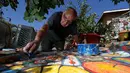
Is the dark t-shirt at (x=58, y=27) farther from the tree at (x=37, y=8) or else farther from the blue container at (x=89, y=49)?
the tree at (x=37, y=8)

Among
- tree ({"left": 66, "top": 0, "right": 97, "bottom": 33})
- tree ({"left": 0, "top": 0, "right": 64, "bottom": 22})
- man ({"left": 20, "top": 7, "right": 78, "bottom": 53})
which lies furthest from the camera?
tree ({"left": 66, "top": 0, "right": 97, "bottom": 33})

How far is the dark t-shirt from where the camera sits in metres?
5.00

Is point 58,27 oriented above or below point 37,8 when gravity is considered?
below

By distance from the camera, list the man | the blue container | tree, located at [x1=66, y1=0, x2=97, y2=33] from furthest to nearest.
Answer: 1. tree, located at [x1=66, y1=0, x2=97, y2=33]
2. the man
3. the blue container

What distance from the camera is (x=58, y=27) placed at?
16.8 ft

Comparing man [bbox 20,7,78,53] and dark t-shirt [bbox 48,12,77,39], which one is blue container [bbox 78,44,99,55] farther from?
dark t-shirt [bbox 48,12,77,39]

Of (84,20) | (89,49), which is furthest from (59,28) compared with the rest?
(84,20)

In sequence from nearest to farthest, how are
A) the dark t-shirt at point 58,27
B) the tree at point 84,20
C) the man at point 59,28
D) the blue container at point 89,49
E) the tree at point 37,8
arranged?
the tree at point 37,8 < the blue container at point 89,49 < the man at point 59,28 < the dark t-shirt at point 58,27 < the tree at point 84,20

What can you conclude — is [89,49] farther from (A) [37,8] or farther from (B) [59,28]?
(B) [59,28]

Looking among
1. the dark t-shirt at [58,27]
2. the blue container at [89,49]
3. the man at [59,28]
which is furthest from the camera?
the dark t-shirt at [58,27]

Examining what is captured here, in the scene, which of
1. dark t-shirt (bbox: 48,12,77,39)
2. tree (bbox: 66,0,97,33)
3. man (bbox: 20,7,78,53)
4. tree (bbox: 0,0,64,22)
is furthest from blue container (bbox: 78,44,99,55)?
tree (bbox: 66,0,97,33)

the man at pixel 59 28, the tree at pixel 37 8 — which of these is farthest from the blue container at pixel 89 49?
the man at pixel 59 28

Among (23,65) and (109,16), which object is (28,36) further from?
(109,16)

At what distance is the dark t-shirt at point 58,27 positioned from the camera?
16.4ft
